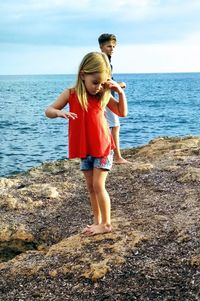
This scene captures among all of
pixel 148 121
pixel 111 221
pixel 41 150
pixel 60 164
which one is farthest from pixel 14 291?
pixel 148 121

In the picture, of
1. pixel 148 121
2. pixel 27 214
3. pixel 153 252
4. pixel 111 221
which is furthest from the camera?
pixel 148 121

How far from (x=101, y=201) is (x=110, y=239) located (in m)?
0.45

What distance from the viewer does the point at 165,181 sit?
7.46 metres

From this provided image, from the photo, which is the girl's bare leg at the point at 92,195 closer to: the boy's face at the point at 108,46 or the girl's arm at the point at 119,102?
the girl's arm at the point at 119,102

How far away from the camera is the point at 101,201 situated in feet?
18.0

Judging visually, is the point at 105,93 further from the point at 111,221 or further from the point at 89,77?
the point at 111,221

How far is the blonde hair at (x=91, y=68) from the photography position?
5008 millimetres

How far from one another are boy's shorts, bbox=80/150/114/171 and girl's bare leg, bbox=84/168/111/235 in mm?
60

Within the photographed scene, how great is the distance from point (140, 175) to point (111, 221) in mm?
2148

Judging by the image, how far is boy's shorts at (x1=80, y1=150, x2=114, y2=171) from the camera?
17.5ft

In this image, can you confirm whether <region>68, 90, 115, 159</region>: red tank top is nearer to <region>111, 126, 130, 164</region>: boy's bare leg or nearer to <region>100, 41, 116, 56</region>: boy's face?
<region>100, 41, 116, 56</region>: boy's face

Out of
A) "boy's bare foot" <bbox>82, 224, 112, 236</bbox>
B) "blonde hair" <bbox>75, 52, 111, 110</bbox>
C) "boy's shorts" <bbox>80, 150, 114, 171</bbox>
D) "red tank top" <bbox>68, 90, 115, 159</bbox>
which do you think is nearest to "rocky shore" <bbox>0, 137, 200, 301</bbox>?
"boy's bare foot" <bbox>82, 224, 112, 236</bbox>

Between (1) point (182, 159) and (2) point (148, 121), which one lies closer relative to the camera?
(1) point (182, 159)

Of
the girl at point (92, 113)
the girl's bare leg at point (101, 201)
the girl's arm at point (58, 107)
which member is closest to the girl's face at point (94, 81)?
the girl at point (92, 113)
